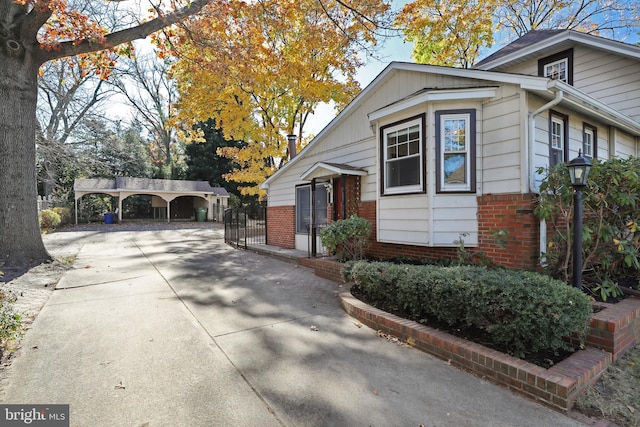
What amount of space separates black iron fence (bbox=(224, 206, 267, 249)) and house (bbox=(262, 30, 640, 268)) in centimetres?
424

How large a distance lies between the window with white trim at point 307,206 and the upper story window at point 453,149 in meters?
3.92

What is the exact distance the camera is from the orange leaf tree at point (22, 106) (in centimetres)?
683

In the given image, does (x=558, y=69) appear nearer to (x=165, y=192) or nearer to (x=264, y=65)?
(x=264, y=65)

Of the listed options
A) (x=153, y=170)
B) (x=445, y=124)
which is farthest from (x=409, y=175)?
(x=153, y=170)

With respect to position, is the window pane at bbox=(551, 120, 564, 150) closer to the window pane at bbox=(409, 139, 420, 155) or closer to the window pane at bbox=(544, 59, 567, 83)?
the window pane at bbox=(409, 139, 420, 155)

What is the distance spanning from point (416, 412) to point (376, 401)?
0.31 meters

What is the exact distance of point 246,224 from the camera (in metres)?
11.6

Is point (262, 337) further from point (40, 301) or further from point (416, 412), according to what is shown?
point (40, 301)

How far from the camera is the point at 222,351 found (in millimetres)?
3314

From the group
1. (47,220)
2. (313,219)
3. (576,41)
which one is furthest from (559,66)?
(47,220)

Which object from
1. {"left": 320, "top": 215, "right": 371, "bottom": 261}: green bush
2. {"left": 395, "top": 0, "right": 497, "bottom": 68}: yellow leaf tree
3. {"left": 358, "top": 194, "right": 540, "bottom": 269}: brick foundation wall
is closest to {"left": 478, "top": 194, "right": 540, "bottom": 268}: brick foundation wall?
{"left": 358, "top": 194, "right": 540, "bottom": 269}: brick foundation wall

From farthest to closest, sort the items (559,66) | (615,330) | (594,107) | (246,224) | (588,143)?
Answer: 1. (246,224)
2. (559,66)
3. (588,143)
4. (594,107)
5. (615,330)

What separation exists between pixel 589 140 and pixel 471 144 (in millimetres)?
3411

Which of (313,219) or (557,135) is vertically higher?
(557,135)
